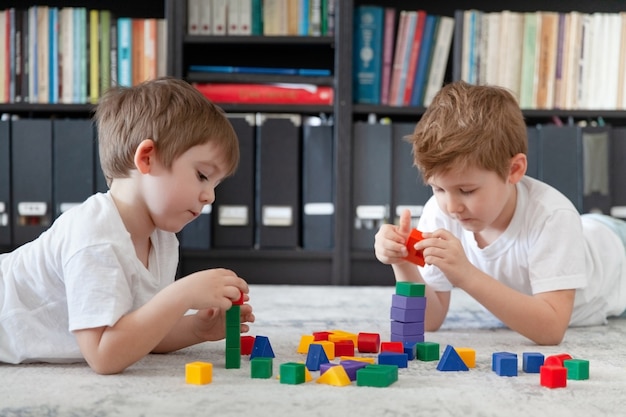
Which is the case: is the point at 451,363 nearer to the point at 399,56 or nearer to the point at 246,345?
the point at 246,345

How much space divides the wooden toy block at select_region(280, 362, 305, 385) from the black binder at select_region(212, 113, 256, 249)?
4.69 feet

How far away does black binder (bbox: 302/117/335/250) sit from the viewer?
244 centimetres

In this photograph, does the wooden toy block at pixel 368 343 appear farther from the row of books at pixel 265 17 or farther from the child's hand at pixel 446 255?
the row of books at pixel 265 17

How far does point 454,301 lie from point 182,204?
1.04 meters

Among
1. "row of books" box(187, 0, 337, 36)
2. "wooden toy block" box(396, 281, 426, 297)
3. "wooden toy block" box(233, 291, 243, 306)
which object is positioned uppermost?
"row of books" box(187, 0, 337, 36)

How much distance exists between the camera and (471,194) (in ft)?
4.34

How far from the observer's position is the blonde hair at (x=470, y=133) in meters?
1.30

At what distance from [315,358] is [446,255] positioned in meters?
0.28

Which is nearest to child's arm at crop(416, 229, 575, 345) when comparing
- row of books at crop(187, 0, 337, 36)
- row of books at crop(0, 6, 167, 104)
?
row of books at crop(187, 0, 337, 36)

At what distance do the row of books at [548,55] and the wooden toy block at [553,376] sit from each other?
5.05 feet

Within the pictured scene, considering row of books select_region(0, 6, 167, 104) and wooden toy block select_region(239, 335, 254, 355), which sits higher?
row of books select_region(0, 6, 167, 104)

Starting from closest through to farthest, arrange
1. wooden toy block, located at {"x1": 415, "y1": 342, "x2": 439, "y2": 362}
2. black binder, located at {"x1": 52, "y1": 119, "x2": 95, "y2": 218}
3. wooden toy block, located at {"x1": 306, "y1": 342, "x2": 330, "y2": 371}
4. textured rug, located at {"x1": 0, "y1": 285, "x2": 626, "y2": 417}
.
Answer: textured rug, located at {"x1": 0, "y1": 285, "x2": 626, "y2": 417}, wooden toy block, located at {"x1": 306, "y1": 342, "x2": 330, "y2": 371}, wooden toy block, located at {"x1": 415, "y1": 342, "x2": 439, "y2": 362}, black binder, located at {"x1": 52, "y1": 119, "x2": 95, "y2": 218}

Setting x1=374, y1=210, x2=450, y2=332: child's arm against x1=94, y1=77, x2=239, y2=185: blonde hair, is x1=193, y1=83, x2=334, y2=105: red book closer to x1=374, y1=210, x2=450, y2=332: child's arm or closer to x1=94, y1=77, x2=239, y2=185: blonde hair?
x1=374, y1=210, x2=450, y2=332: child's arm

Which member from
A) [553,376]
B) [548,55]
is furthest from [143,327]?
[548,55]
